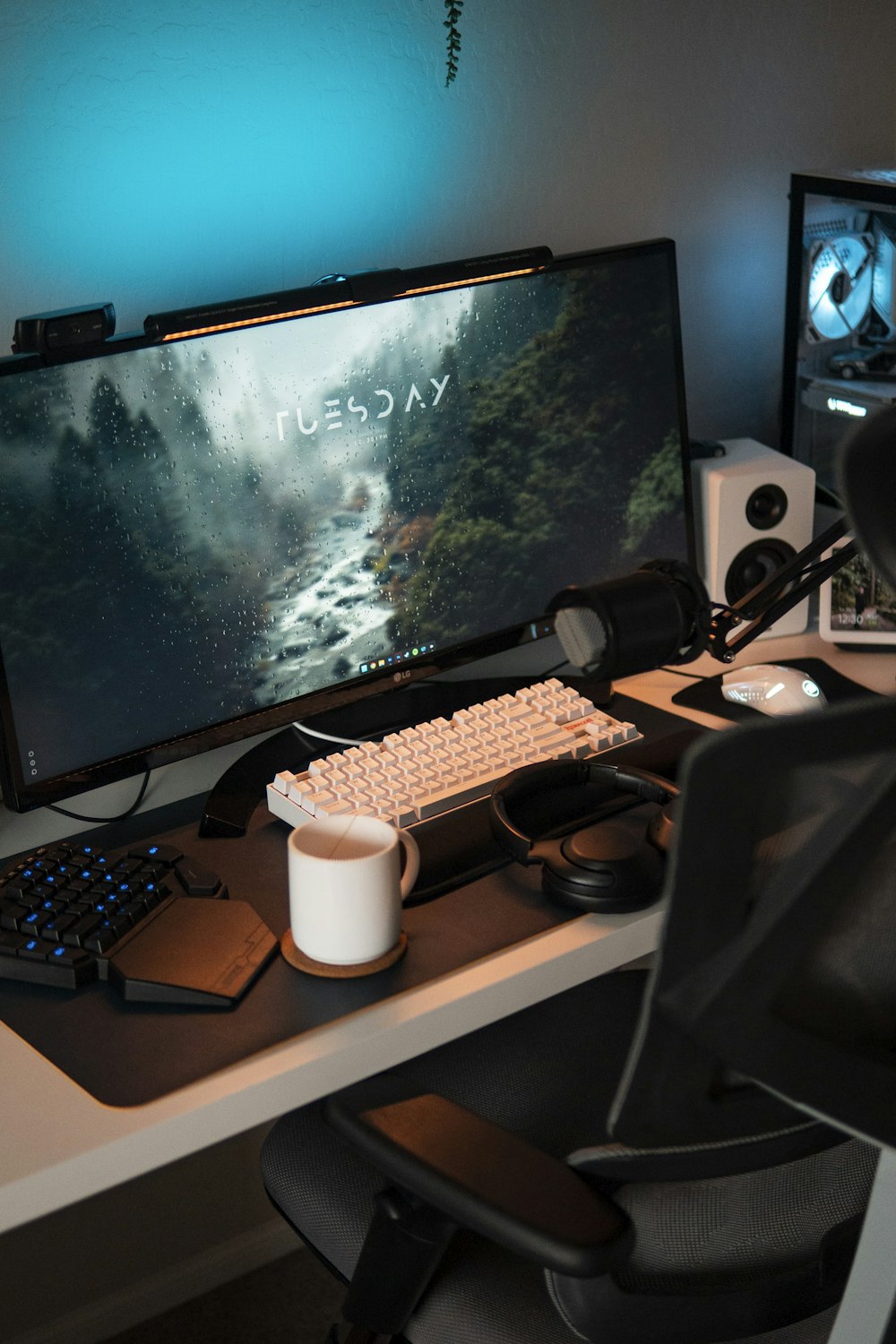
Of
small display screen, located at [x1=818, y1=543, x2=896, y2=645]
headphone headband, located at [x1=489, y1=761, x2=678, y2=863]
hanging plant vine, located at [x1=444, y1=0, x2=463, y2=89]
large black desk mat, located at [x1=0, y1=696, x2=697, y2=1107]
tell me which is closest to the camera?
large black desk mat, located at [x1=0, y1=696, x2=697, y2=1107]

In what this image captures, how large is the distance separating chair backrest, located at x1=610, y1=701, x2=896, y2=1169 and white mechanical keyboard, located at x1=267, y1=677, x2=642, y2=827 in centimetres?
48

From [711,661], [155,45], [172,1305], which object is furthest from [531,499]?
[172,1305]

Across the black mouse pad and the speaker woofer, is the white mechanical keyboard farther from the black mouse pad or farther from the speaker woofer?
the speaker woofer

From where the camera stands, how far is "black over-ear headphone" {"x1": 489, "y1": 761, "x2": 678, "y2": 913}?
115 centimetres

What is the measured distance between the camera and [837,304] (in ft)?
6.18

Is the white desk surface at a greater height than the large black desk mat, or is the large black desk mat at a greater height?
the large black desk mat

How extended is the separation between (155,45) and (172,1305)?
1.48 m

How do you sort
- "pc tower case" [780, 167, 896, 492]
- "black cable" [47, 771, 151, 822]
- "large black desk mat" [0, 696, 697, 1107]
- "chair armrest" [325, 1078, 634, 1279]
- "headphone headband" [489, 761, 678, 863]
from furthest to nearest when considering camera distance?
1. "pc tower case" [780, 167, 896, 492]
2. "black cable" [47, 771, 151, 822]
3. "headphone headband" [489, 761, 678, 863]
4. "large black desk mat" [0, 696, 697, 1107]
5. "chair armrest" [325, 1078, 634, 1279]

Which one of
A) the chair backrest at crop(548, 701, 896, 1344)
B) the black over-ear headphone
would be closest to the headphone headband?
the black over-ear headphone

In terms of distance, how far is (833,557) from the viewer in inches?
51.1

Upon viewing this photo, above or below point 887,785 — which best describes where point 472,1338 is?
below

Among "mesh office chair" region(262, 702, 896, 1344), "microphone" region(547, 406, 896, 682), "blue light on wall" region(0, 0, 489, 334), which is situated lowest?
"mesh office chair" region(262, 702, 896, 1344)

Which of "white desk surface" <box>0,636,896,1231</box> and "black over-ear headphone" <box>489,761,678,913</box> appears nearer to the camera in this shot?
"white desk surface" <box>0,636,896,1231</box>

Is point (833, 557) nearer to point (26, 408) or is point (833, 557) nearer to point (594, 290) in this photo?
point (594, 290)
